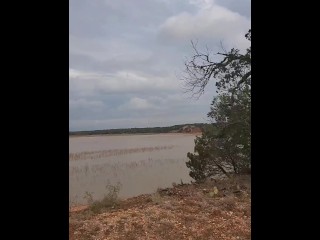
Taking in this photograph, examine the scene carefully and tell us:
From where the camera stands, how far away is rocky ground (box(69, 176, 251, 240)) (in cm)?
322

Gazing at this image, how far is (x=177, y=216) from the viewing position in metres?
3.54

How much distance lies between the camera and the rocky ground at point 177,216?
3.22m

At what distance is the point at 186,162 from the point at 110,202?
1103mm
